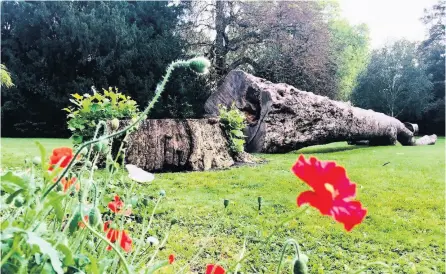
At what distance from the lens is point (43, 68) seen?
9461 millimetres

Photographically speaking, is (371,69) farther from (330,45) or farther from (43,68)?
(43,68)

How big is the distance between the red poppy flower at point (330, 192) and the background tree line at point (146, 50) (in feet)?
29.8

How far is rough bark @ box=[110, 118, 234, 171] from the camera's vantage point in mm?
3477

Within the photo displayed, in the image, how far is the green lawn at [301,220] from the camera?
176 centimetres

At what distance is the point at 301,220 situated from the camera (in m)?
2.28

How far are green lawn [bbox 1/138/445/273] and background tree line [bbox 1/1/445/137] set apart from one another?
Answer: 5.88 metres

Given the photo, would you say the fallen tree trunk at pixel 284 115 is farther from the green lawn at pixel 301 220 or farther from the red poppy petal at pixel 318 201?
the red poppy petal at pixel 318 201

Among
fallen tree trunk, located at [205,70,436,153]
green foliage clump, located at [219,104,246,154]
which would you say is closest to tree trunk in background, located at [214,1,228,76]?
fallen tree trunk, located at [205,70,436,153]

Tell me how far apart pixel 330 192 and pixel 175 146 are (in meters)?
3.19

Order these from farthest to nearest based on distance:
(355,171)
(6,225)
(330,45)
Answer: (330,45) → (355,171) → (6,225)

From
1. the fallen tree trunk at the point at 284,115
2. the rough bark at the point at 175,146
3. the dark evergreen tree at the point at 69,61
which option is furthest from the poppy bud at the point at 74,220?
the dark evergreen tree at the point at 69,61

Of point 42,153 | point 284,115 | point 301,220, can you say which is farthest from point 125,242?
point 284,115

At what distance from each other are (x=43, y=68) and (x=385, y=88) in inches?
409

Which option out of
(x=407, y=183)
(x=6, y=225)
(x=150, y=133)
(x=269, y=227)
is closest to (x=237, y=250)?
(x=269, y=227)
